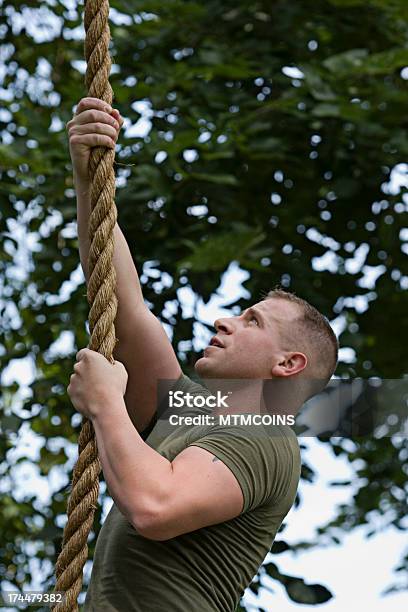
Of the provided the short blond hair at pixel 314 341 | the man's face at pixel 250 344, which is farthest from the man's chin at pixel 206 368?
the short blond hair at pixel 314 341

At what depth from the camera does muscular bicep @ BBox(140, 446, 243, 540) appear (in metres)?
1.18

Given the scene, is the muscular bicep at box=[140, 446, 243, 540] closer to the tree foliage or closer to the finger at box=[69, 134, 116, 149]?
the finger at box=[69, 134, 116, 149]

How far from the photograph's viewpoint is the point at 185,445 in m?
1.38

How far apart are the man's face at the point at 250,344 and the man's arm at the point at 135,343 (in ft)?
0.38

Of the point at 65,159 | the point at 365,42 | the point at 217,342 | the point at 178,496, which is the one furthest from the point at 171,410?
the point at 365,42

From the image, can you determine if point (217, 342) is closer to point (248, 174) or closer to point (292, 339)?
point (292, 339)

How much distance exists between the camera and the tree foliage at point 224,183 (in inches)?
95.7

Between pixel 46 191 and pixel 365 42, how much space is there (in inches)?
37.4

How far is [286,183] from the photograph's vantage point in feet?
8.86
